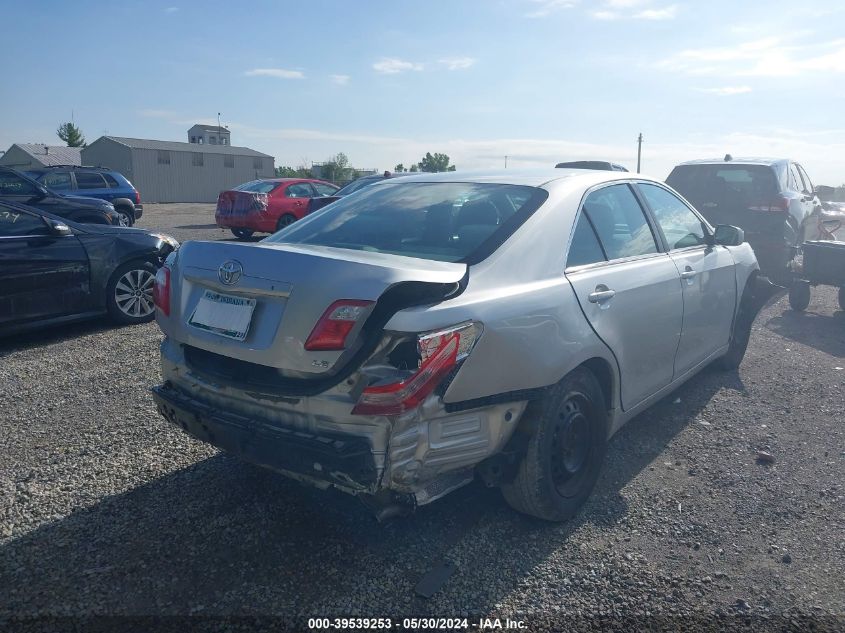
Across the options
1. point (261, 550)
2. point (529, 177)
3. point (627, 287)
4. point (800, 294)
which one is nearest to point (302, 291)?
point (261, 550)

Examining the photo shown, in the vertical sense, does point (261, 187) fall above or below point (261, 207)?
above

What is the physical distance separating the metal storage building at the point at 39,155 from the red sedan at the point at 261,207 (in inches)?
1723

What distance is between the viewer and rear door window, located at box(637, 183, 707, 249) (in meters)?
4.48

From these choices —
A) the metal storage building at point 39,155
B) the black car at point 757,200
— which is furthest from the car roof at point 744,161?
the metal storage building at point 39,155

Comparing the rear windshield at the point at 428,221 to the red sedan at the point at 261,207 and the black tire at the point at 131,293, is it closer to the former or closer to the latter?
the black tire at the point at 131,293

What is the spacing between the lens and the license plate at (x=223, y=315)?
2885 mm

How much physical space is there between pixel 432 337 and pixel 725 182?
891cm

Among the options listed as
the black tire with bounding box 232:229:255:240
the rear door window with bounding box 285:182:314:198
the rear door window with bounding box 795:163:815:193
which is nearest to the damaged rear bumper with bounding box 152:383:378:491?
the rear door window with bounding box 795:163:815:193

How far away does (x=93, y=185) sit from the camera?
61.3 ft

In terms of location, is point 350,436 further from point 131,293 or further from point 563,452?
point 131,293

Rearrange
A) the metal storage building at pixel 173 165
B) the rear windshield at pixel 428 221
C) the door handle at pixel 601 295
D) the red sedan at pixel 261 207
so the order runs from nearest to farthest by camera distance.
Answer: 1. the rear windshield at pixel 428 221
2. the door handle at pixel 601 295
3. the red sedan at pixel 261 207
4. the metal storage building at pixel 173 165

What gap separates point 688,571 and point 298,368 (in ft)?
6.27

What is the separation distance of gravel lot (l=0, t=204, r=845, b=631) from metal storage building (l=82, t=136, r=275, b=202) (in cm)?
4781

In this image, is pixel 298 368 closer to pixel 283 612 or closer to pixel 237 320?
pixel 237 320
